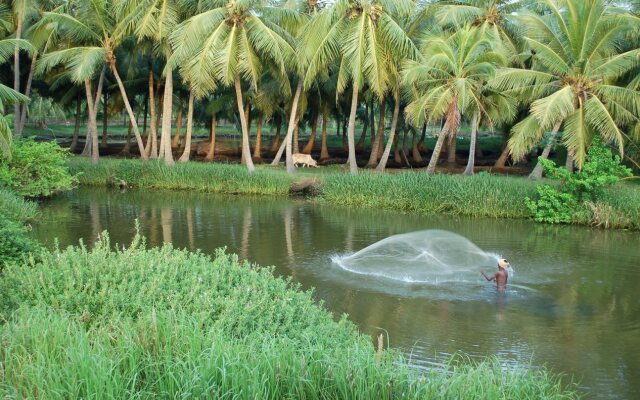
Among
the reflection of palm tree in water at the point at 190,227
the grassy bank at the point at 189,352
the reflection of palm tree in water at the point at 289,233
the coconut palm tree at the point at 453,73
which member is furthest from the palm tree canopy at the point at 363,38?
the grassy bank at the point at 189,352

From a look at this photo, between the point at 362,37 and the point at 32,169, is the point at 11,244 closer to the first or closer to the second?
the point at 32,169

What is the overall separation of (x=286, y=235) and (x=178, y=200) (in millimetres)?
8961

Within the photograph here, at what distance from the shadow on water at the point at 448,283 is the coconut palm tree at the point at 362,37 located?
6228mm

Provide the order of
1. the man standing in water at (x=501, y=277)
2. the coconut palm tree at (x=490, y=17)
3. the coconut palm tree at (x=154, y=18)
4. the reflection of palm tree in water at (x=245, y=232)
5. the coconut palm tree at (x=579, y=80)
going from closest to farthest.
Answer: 1. the man standing in water at (x=501, y=277)
2. the reflection of palm tree in water at (x=245, y=232)
3. the coconut palm tree at (x=579, y=80)
4. the coconut palm tree at (x=490, y=17)
5. the coconut palm tree at (x=154, y=18)

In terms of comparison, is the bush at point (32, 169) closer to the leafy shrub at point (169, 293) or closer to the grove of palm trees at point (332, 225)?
the grove of palm trees at point (332, 225)

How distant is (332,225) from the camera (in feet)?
71.3

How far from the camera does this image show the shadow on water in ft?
33.5

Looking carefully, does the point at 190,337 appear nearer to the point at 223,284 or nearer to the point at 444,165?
the point at 223,284

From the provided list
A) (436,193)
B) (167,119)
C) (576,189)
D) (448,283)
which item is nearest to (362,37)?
(436,193)

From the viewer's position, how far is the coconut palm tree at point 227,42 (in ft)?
95.9

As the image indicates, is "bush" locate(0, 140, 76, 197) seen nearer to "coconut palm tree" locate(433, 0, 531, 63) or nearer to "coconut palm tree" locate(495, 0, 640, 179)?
"coconut palm tree" locate(495, 0, 640, 179)

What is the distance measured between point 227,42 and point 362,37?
5948mm

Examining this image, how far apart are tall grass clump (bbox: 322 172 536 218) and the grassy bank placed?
1685 cm

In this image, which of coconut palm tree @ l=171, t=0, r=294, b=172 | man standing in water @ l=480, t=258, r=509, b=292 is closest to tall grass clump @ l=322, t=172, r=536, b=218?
coconut palm tree @ l=171, t=0, r=294, b=172
